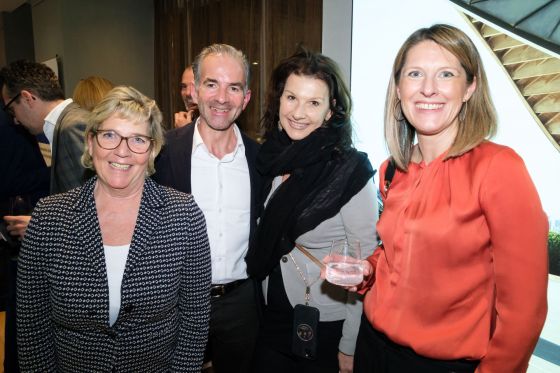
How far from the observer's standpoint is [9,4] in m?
5.91

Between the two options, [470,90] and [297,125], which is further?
[297,125]

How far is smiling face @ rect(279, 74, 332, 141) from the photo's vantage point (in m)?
1.69

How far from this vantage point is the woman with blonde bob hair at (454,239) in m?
1.02

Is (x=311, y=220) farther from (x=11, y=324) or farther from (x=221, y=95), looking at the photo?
(x=11, y=324)

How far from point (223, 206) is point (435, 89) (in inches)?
43.7

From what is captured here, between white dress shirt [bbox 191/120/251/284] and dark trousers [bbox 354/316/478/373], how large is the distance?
2.38ft

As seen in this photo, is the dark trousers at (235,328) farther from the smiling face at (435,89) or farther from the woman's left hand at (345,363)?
the smiling face at (435,89)

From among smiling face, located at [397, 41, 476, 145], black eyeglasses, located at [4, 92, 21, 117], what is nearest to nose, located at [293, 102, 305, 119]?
smiling face, located at [397, 41, 476, 145]

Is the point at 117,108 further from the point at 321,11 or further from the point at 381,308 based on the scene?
the point at 321,11

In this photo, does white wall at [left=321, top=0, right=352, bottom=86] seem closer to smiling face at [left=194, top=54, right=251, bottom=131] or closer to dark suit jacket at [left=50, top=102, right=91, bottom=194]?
smiling face at [left=194, top=54, right=251, bottom=131]

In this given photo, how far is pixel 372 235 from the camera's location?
1580mm

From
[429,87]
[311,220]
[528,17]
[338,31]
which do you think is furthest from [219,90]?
[528,17]

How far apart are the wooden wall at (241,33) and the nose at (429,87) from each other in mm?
2181

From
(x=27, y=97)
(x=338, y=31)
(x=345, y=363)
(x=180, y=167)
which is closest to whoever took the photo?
(x=345, y=363)
